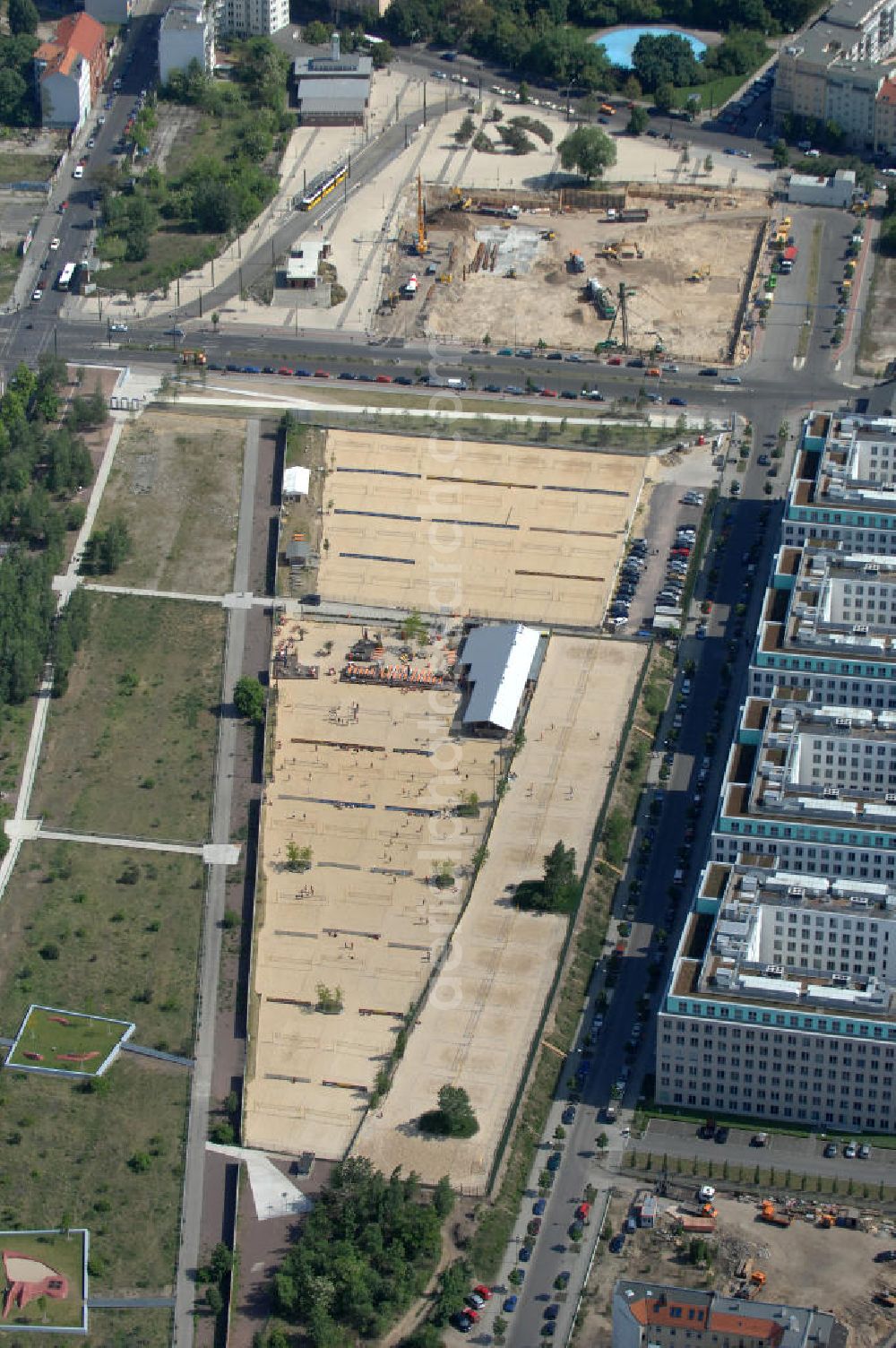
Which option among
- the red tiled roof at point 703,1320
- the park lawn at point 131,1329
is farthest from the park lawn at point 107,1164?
the red tiled roof at point 703,1320

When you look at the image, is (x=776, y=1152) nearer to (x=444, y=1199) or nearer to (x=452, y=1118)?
(x=452, y=1118)

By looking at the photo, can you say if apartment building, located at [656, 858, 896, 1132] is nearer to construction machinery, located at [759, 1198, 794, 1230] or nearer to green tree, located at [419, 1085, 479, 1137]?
construction machinery, located at [759, 1198, 794, 1230]

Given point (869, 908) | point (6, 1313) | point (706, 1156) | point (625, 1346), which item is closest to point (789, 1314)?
point (625, 1346)

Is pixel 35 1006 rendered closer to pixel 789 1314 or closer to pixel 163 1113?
pixel 163 1113

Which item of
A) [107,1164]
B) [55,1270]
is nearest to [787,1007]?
[107,1164]

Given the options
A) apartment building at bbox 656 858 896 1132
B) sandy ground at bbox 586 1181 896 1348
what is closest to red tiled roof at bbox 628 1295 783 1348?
sandy ground at bbox 586 1181 896 1348

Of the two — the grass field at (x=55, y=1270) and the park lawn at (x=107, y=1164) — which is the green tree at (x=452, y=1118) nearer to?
the park lawn at (x=107, y=1164)
